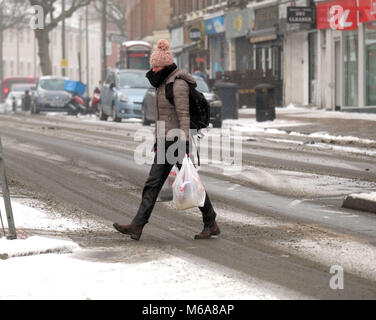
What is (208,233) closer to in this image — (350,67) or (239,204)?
(239,204)

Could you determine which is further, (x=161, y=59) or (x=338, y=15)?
(x=338, y=15)

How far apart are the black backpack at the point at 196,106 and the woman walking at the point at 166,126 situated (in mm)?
19

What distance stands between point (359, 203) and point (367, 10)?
23327 millimetres

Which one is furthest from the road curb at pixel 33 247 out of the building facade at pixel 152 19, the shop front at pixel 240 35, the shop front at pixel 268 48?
the building facade at pixel 152 19

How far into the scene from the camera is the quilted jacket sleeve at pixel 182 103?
9.27 meters

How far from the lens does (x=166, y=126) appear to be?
30.9ft

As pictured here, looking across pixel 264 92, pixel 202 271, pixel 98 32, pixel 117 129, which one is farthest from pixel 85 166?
pixel 98 32

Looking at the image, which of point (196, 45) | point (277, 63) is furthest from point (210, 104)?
point (196, 45)

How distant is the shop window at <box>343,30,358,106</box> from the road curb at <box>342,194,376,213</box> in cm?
2439

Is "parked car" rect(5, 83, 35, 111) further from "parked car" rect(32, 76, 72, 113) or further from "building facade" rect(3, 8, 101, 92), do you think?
"building facade" rect(3, 8, 101, 92)

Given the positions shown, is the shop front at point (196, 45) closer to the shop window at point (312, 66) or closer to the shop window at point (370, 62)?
the shop window at point (312, 66)

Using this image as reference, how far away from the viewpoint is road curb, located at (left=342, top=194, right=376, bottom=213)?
1142cm
